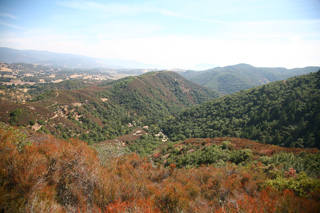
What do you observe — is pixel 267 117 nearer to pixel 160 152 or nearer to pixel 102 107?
pixel 160 152

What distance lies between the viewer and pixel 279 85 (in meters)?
66.3

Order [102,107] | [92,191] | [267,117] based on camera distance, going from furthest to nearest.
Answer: [102,107], [267,117], [92,191]

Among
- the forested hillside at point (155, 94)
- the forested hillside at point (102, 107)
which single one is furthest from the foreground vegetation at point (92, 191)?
the forested hillside at point (155, 94)

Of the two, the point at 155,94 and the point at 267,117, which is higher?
the point at 267,117

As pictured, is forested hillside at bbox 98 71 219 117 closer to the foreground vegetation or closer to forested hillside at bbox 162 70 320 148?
forested hillside at bbox 162 70 320 148

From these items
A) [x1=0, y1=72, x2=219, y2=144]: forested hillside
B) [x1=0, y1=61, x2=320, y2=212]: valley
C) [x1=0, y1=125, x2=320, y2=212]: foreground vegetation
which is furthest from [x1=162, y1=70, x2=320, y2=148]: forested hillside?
[x1=0, y1=125, x2=320, y2=212]: foreground vegetation

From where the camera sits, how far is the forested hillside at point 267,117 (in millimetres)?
39000

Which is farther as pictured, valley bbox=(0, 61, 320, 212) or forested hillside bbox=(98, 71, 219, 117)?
forested hillside bbox=(98, 71, 219, 117)

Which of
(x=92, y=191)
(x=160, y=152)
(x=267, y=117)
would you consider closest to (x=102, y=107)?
(x=160, y=152)

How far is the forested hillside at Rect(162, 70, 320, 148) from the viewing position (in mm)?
39000

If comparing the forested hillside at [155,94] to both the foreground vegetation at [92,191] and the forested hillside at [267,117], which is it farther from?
the foreground vegetation at [92,191]

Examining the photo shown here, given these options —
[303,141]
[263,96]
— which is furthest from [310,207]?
[263,96]

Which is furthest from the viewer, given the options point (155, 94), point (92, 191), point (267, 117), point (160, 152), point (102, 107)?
point (155, 94)

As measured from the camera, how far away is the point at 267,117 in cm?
4984
